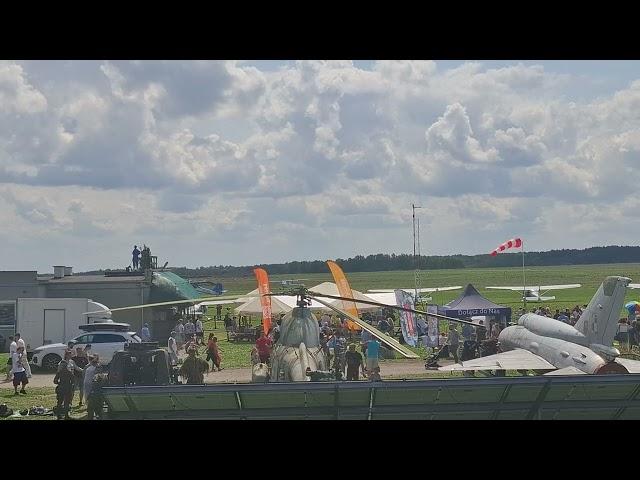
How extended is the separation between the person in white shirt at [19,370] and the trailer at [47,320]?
4893mm

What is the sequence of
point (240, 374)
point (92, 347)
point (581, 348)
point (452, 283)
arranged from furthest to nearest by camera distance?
point (452, 283), point (92, 347), point (240, 374), point (581, 348)

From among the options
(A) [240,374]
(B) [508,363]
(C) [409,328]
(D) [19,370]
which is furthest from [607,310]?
(D) [19,370]

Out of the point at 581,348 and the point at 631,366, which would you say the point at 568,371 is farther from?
the point at 631,366

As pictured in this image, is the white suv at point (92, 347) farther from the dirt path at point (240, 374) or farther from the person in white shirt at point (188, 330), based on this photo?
the person in white shirt at point (188, 330)

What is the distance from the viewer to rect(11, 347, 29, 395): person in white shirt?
16266mm

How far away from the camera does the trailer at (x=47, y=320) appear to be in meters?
21.6

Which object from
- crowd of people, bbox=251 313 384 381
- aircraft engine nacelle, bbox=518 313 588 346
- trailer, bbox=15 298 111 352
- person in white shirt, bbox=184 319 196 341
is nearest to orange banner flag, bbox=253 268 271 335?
crowd of people, bbox=251 313 384 381

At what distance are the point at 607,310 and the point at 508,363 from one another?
2.26 metres

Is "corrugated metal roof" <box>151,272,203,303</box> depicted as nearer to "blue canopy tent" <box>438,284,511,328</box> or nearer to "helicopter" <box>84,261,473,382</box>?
"blue canopy tent" <box>438,284,511,328</box>

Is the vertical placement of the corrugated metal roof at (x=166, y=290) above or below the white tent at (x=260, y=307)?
above

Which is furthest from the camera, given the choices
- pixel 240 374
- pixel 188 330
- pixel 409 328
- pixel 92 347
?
pixel 188 330

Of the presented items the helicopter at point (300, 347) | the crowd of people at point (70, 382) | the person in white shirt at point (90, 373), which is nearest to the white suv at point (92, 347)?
the crowd of people at point (70, 382)

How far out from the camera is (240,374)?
19.2m

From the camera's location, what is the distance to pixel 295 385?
5043 millimetres
